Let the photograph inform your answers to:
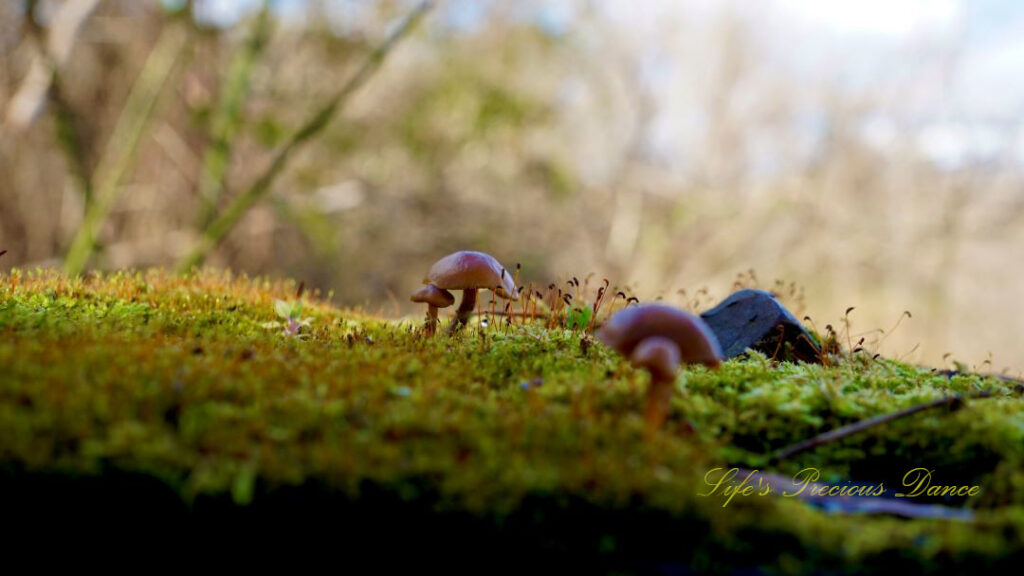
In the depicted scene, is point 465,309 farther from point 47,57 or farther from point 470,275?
point 47,57

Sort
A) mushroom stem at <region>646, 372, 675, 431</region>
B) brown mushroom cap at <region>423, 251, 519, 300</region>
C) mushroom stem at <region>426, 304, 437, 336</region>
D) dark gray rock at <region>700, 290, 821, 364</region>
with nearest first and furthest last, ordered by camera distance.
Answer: mushroom stem at <region>646, 372, 675, 431</region> → brown mushroom cap at <region>423, 251, 519, 300</region> → mushroom stem at <region>426, 304, 437, 336</region> → dark gray rock at <region>700, 290, 821, 364</region>

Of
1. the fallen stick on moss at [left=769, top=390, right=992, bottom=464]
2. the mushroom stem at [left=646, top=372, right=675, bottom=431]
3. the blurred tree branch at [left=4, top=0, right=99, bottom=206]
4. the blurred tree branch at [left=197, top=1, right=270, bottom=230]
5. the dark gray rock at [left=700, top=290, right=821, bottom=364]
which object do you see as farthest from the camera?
the blurred tree branch at [left=197, top=1, right=270, bottom=230]

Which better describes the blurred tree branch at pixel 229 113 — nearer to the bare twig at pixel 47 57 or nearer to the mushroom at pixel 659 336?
the bare twig at pixel 47 57

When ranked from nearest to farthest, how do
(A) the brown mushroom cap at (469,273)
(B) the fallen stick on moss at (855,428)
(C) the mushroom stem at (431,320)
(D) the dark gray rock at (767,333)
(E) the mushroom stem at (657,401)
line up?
(E) the mushroom stem at (657,401)
(B) the fallen stick on moss at (855,428)
(A) the brown mushroom cap at (469,273)
(C) the mushroom stem at (431,320)
(D) the dark gray rock at (767,333)

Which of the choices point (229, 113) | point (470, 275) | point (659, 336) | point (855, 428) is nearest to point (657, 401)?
point (659, 336)

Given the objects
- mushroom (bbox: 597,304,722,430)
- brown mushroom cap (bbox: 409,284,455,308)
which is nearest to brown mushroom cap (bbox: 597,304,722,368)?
mushroom (bbox: 597,304,722,430)

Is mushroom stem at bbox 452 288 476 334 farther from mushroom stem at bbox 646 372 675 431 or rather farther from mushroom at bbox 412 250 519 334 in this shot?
mushroom stem at bbox 646 372 675 431

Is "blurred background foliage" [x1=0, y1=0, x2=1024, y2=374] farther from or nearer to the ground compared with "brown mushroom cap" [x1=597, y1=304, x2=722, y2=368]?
farther from the ground

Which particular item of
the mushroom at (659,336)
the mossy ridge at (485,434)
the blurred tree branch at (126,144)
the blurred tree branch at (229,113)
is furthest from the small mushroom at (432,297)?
the blurred tree branch at (229,113)
